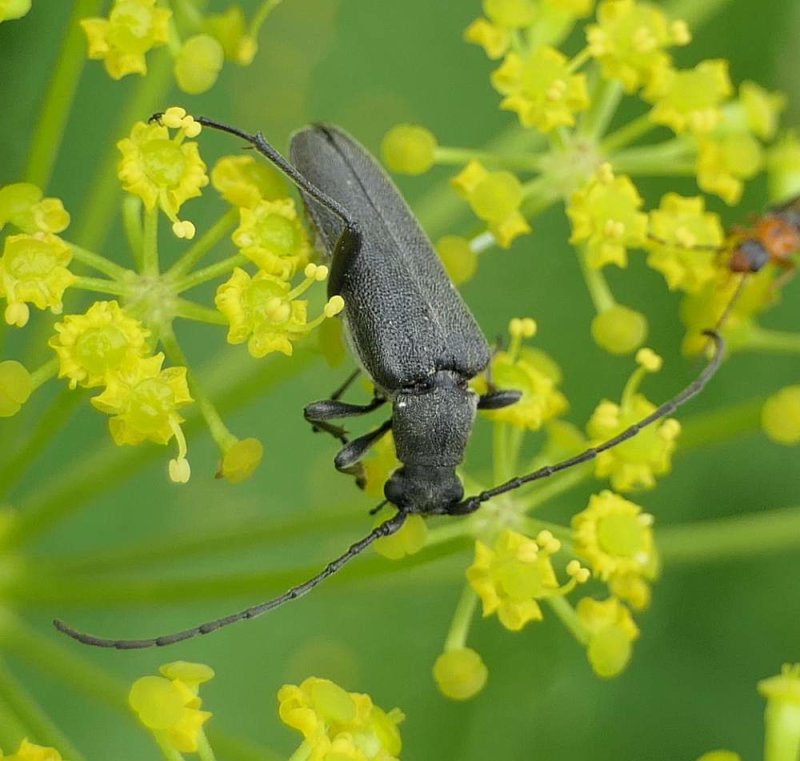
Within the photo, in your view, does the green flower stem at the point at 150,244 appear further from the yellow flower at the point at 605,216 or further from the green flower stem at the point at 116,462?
the yellow flower at the point at 605,216

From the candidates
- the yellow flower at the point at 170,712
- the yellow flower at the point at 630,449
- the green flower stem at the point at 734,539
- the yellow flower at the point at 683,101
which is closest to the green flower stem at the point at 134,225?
the yellow flower at the point at 170,712

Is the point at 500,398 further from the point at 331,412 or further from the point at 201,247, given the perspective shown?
the point at 201,247

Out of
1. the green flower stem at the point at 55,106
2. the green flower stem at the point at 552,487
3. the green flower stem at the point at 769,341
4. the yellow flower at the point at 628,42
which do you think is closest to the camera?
the green flower stem at the point at 55,106

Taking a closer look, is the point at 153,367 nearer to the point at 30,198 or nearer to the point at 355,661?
the point at 30,198

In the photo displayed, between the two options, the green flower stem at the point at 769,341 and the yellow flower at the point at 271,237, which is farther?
the green flower stem at the point at 769,341

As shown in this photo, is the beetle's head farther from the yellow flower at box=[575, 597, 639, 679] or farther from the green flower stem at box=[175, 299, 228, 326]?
the green flower stem at box=[175, 299, 228, 326]

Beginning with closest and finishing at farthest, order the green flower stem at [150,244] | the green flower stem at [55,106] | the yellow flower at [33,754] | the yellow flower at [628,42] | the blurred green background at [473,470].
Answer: the yellow flower at [33,754]
the green flower stem at [150,244]
the green flower stem at [55,106]
the yellow flower at [628,42]
the blurred green background at [473,470]

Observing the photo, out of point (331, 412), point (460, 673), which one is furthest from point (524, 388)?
point (460, 673)
